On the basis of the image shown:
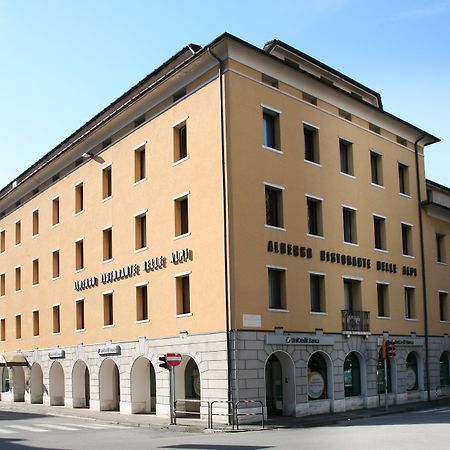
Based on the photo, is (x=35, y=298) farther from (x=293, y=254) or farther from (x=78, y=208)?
(x=293, y=254)

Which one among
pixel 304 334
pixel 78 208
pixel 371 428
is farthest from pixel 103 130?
pixel 371 428

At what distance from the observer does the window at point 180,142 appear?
100 ft

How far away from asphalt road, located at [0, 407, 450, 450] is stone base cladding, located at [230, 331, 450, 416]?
9.48ft

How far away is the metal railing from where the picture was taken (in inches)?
1245

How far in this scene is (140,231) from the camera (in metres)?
33.1

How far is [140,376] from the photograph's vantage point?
32.8 metres

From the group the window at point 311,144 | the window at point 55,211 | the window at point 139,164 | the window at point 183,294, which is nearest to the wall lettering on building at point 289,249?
the window at point 183,294

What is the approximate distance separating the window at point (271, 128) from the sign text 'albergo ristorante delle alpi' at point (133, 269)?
575 centimetres

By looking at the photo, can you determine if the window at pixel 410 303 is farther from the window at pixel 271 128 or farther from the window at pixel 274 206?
the window at pixel 271 128

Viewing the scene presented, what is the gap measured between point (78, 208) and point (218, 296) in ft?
49.9

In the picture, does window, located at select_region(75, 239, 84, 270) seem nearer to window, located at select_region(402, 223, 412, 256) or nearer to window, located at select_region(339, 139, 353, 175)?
window, located at select_region(339, 139, 353, 175)

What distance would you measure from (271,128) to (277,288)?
269 inches

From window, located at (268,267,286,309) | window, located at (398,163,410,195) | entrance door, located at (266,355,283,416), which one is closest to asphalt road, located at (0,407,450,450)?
entrance door, located at (266,355,283,416)

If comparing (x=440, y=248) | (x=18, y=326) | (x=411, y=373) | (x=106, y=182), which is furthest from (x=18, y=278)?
(x=440, y=248)
